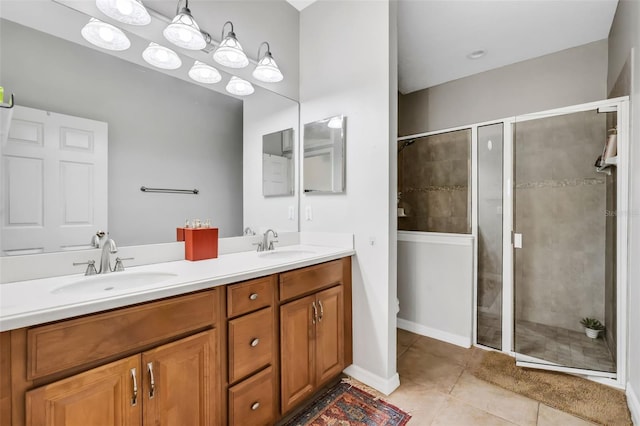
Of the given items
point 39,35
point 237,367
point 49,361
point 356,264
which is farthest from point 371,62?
point 49,361

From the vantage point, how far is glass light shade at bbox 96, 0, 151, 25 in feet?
4.39

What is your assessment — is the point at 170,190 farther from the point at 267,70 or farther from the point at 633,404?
the point at 633,404

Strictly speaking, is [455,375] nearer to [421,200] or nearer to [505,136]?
[421,200]

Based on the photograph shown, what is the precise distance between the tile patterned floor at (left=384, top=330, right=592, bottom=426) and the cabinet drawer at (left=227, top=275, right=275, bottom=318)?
1069 mm

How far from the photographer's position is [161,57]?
5.16 feet

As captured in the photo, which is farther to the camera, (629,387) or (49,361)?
(629,387)

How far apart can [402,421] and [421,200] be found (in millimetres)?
1982

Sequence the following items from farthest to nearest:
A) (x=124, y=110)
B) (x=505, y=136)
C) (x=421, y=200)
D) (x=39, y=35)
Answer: (x=421, y=200) < (x=505, y=136) < (x=124, y=110) < (x=39, y=35)

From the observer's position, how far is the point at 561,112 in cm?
215

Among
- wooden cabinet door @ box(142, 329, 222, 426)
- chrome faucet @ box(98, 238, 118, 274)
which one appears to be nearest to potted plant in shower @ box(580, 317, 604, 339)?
wooden cabinet door @ box(142, 329, 222, 426)

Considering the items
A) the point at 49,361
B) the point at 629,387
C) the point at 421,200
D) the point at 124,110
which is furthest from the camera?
the point at 421,200

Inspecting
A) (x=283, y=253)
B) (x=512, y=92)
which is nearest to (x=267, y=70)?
(x=283, y=253)

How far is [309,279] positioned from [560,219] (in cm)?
200

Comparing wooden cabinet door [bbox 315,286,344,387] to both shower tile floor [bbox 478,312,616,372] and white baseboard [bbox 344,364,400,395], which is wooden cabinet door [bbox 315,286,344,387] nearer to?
white baseboard [bbox 344,364,400,395]
